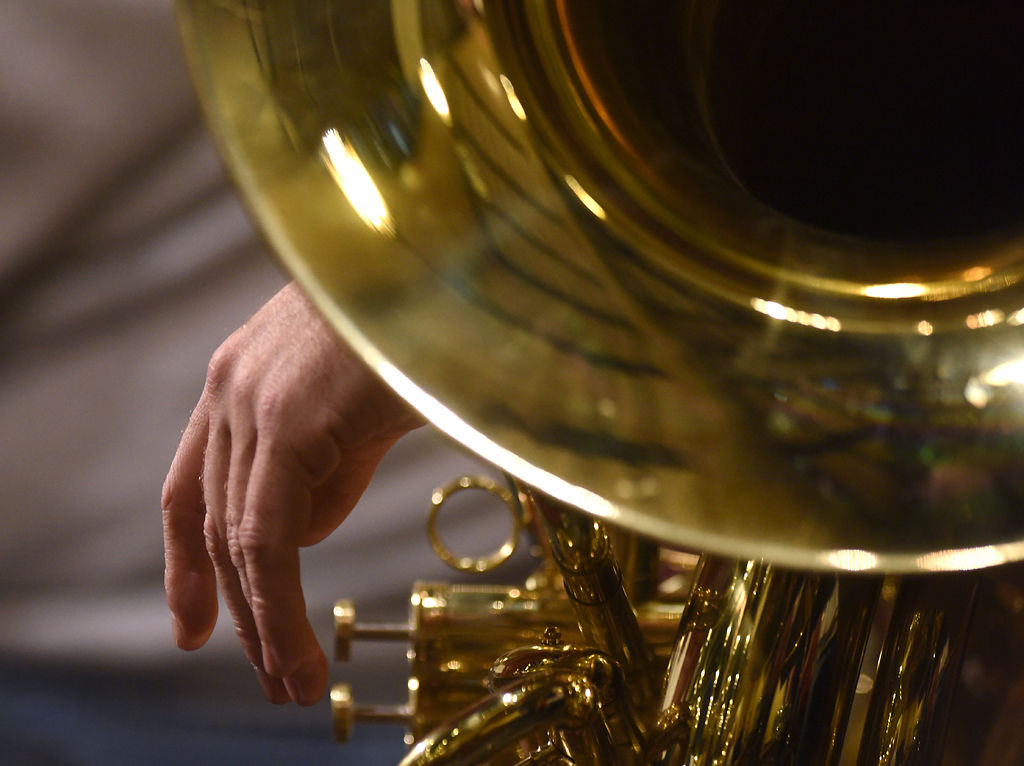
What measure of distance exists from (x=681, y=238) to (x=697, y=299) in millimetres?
32

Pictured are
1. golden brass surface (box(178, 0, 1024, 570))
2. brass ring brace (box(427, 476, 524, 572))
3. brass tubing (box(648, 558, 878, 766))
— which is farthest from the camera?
brass ring brace (box(427, 476, 524, 572))

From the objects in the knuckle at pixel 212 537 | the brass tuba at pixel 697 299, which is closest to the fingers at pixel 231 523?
the knuckle at pixel 212 537

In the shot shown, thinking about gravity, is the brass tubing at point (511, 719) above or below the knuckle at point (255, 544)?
below

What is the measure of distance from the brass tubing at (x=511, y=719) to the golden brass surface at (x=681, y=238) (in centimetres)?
14

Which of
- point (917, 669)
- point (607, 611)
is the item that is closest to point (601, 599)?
point (607, 611)

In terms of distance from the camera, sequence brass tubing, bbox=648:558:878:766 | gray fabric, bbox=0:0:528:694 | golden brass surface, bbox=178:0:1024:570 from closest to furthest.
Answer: golden brass surface, bbox=178:0:1024:570
brass tubing, bbox=648:558:878:766
gray fabric, bbox=0:0:528:694

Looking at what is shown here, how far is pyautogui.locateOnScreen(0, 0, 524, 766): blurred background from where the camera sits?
1.03 meters

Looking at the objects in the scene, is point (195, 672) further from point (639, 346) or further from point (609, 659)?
point (639, 346)

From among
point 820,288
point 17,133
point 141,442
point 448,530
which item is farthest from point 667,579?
point 17,133

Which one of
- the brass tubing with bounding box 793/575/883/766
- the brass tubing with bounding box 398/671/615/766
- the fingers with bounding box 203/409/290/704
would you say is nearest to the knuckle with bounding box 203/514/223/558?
the fingers with bounding box 203/409/290/704

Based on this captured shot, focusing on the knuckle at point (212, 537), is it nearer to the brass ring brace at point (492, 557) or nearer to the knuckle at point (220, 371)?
the knuckle at point (220, 371)

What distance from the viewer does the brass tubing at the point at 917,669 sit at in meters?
0.38

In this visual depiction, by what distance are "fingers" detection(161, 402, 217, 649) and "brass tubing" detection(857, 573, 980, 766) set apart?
0.30 metres

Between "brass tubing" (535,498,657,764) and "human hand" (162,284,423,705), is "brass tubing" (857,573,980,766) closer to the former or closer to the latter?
"brass tubing" (535,498,657,764)
